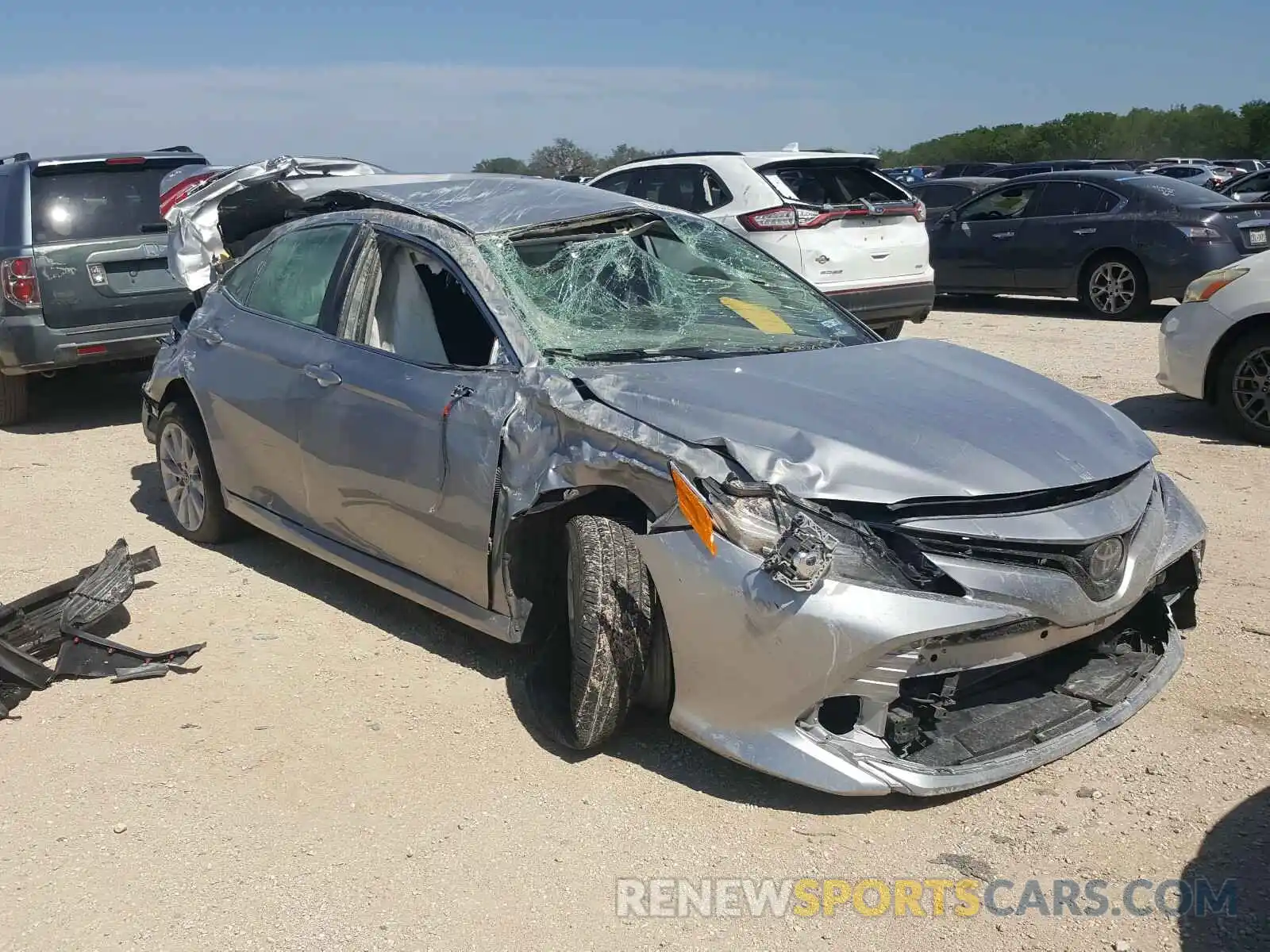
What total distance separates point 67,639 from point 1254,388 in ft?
21.1

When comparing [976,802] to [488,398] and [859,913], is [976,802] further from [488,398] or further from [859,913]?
[488,398]

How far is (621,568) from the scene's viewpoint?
3.61 meters

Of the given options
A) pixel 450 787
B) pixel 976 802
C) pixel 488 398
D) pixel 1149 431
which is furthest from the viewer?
pixel 1149 431

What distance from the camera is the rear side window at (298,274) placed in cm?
505

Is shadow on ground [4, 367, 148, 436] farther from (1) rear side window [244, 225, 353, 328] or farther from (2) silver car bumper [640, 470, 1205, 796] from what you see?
(2) silver car bumper [640, 470, 1205, 796]

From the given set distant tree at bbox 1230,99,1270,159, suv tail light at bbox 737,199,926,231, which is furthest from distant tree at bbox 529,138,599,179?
distant tree at bbox 1230,99,1270,159

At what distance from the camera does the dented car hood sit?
11.4 ft

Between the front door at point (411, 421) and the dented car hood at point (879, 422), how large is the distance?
46 cm

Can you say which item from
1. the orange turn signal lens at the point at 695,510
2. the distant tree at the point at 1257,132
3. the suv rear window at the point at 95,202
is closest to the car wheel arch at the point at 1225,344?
the orange turn signal lens at the point at 695,510

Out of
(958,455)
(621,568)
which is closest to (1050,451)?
(958,455)

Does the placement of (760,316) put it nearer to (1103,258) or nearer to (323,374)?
(323,374)

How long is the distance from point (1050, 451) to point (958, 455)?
35 cm

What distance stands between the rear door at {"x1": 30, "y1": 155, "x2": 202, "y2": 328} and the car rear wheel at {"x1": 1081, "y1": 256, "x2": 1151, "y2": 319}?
897cm

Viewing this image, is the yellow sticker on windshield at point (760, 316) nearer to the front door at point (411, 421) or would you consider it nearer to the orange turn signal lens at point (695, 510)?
the front door at point (411, 421)
